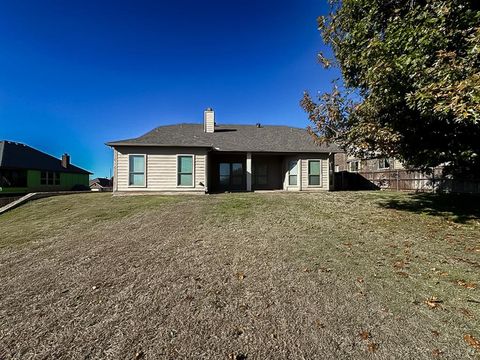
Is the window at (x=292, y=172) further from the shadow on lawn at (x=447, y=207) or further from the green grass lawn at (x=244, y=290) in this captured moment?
the green grass lawn at (x=244, y=290)

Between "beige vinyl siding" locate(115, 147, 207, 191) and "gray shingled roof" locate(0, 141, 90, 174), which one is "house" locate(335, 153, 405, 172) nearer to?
"beige vinyl siding" locate(115, 147, 207, 191)

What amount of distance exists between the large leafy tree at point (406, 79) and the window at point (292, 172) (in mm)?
6873

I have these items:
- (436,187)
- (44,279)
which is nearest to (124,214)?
(44,279)

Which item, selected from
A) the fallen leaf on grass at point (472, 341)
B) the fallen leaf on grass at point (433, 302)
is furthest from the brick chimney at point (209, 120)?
the fallen leaf on grass at point (472, 341)

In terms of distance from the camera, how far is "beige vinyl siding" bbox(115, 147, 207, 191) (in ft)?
44.2

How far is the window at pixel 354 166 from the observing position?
21.7 metres

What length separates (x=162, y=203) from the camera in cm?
1052

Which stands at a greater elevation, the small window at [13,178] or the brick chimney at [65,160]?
the brick chimney at [65,160]

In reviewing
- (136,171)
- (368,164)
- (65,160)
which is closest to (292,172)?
(368,164)

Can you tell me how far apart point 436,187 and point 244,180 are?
10922 mm

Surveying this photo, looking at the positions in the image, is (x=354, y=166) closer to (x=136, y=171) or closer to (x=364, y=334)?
(x=136, y=171)

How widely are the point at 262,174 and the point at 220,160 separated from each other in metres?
3.03

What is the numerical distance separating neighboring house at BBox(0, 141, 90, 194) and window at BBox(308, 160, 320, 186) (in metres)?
24.9

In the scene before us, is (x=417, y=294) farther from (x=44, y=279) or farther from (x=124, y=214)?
(x=124, y=214)
